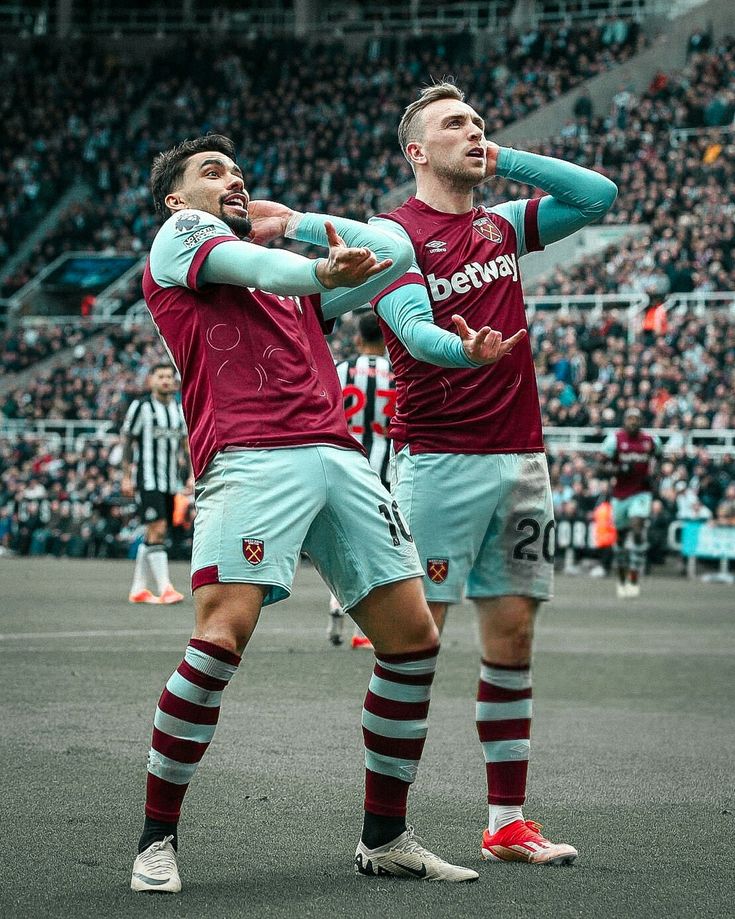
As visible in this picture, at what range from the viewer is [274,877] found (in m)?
4.23

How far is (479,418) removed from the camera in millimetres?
4984

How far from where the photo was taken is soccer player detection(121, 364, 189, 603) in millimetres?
14828

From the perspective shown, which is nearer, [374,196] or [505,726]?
[505,726]

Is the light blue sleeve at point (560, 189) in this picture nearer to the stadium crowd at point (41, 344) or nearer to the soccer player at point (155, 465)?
the soccer player at point (155, 465)

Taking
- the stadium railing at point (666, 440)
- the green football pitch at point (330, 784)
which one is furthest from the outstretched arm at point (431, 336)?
the stadium railing at point (666, 440)

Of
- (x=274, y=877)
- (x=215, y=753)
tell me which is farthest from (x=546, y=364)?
(x=274, y=877)

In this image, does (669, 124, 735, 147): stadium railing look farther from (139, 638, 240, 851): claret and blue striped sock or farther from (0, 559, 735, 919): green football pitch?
(139, 638, 240, 851): claret and blue striped sock

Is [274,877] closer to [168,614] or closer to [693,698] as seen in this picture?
[693,698]

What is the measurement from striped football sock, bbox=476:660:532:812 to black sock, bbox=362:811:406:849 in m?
0.47

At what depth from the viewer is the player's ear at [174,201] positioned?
4.57 meters

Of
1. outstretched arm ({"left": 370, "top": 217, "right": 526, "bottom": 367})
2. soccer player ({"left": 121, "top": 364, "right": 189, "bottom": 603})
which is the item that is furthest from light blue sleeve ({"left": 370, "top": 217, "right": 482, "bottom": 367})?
soccer player ({"left": 121, "top": 364, "right": 189, "bottom": 603})

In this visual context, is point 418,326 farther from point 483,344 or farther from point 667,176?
point 667,176

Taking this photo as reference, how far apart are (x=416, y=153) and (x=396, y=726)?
205 cm

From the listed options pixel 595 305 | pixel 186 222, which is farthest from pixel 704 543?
pixel 186 222
